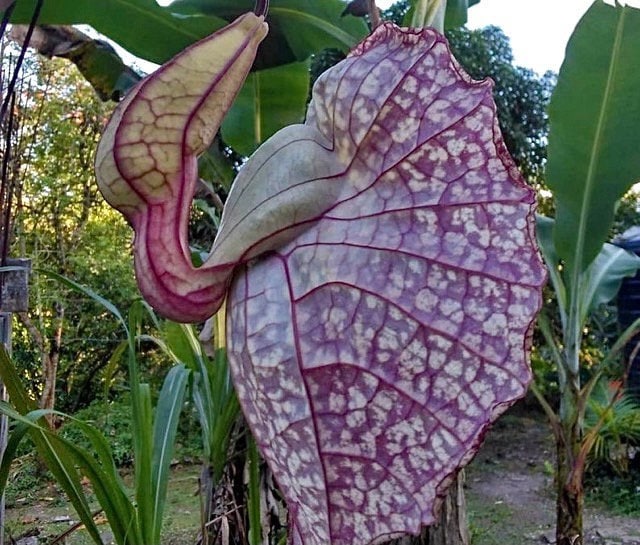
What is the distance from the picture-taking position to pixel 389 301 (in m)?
0.23

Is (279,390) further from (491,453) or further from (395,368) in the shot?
(491,453)

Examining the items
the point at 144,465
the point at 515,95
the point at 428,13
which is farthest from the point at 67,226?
the point at 428,13

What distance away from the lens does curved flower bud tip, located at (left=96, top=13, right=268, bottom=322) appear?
0.27 meters

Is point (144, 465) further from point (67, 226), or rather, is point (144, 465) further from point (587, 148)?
point (67, 226)

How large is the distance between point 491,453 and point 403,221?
3.70 metres

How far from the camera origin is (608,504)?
9.23 ft

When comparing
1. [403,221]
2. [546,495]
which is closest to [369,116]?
[403,221]

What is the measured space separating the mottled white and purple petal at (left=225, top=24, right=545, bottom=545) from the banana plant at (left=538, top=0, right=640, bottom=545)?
39.4 inches

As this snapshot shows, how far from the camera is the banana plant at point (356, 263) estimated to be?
0.23 metres

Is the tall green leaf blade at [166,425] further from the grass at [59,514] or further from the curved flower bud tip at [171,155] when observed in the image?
the grass at [59,514]

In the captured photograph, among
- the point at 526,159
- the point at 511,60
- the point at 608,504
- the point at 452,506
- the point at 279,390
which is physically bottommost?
the point at 608,504

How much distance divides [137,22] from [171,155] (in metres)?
0.82

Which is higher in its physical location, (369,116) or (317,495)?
(369,116)

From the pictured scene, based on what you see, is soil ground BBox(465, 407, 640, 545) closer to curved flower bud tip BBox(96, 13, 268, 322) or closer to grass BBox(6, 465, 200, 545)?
grass BBox(6, 465, 200, 545)
